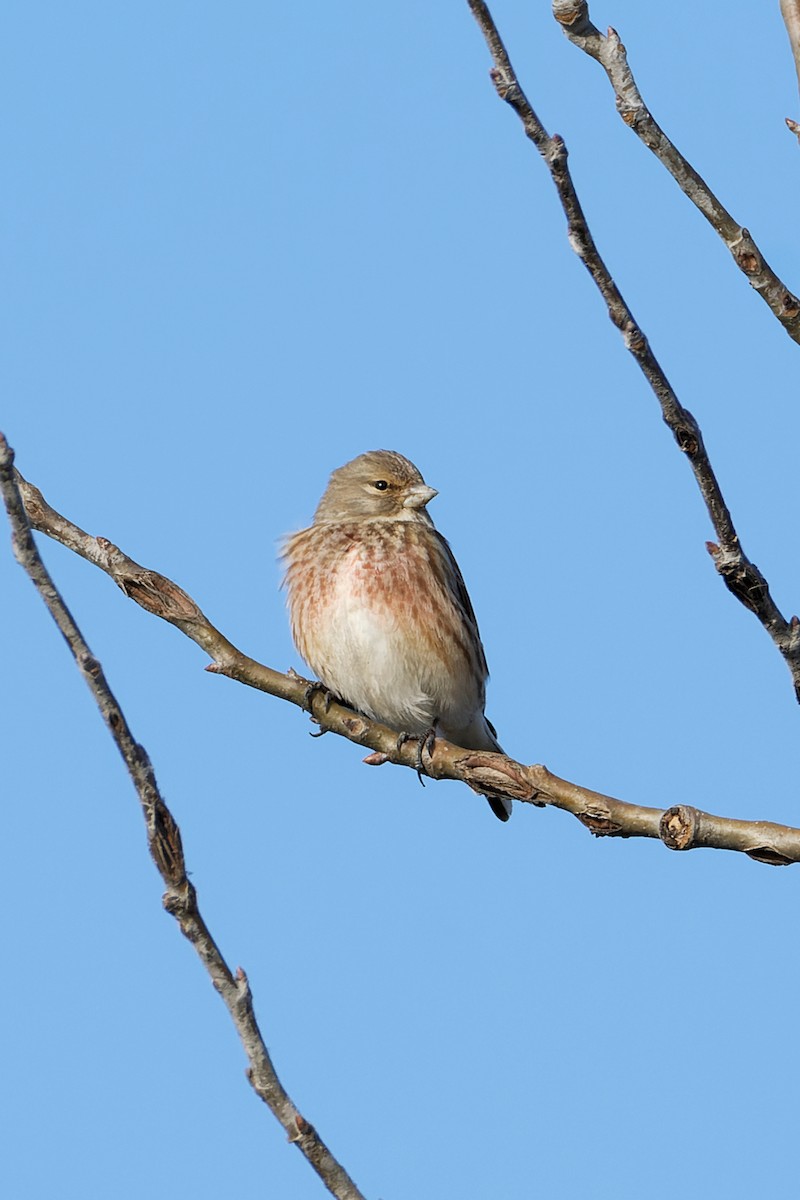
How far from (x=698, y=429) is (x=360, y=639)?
16.8ft

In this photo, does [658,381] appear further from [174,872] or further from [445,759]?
[445,759]

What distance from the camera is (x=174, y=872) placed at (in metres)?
3.50

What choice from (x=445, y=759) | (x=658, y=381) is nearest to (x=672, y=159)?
(x=658, y=381)

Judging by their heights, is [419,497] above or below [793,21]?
above

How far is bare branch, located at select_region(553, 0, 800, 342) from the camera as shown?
3885 millimetres

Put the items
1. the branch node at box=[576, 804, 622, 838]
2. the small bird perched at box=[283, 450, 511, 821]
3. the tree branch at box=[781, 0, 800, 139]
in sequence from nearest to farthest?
the tree branch at box=[781, 0, 800, 139] → the branch node at box=[576, 804, 622, 838] → the small bird perched at box=[283, 450, 511, 821]

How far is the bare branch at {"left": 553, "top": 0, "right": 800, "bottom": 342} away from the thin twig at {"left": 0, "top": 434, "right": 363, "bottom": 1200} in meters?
1.82

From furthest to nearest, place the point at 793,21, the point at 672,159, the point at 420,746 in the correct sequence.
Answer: the point at 420,746, the point at 672,159, the point at 793,21

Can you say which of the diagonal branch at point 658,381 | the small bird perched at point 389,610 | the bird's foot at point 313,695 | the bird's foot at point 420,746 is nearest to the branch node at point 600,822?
the diagonal branch at point 658,381

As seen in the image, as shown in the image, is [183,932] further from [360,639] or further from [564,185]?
[360,639]

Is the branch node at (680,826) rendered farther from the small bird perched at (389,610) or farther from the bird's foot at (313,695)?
the small bird perched at (389,610)

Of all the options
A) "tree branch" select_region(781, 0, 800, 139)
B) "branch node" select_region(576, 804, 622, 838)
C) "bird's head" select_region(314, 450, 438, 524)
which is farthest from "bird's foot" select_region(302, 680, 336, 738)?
"tree branch" select_region(781, 0, 800, 139)

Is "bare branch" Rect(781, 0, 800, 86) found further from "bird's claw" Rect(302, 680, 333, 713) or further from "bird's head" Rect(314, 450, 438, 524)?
"bird's head" Rect(314, 450, 438, 524)

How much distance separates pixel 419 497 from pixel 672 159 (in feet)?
19.3
